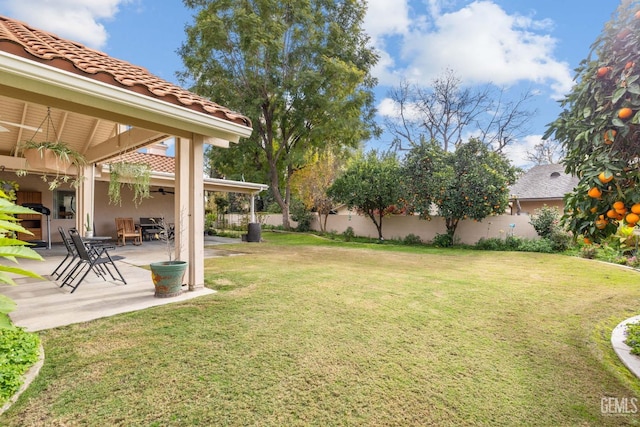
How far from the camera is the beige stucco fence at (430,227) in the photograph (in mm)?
12508

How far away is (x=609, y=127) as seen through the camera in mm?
2086

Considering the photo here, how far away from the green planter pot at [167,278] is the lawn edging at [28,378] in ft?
5.65

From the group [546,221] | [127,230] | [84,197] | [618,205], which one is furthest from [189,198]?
[546,221]

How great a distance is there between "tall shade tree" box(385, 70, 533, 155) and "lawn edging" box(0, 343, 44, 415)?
75.1 ft

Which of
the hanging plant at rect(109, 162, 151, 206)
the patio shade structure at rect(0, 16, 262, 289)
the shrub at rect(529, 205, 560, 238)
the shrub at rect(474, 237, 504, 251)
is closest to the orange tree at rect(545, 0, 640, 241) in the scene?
the patio shade structure at rect(0, 16, 262, 289)

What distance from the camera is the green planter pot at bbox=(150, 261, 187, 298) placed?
464 cm

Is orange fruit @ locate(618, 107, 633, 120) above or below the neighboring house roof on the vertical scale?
below

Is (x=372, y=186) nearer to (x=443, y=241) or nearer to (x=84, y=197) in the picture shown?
(x=443, y=241)

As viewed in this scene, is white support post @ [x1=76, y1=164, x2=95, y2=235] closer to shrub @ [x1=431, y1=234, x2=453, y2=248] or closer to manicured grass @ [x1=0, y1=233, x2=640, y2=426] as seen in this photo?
manicured grass @ [x1=0, y1=233, x2=640, y2=426]

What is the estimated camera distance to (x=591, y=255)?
9.66m

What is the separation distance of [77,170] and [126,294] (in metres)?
4.90

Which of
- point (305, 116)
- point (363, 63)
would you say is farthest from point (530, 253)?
point (363, 63)

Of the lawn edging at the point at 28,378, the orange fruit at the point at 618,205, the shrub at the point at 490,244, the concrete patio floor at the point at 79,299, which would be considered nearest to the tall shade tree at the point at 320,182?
the shrub at the point at 490,244

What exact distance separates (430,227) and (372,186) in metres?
3.29
